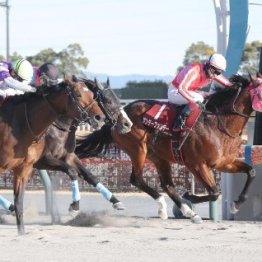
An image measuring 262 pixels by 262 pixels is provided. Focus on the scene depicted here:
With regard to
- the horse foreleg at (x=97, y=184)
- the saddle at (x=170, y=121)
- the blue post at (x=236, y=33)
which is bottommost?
the horse foreleg at (x=97, y=184)

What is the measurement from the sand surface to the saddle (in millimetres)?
1126

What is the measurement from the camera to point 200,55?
81.5 m

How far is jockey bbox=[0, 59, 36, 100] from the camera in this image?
37.1 ft

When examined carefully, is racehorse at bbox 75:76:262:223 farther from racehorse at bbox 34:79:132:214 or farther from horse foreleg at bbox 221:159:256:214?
racehorse at bbox 34:79:132:214

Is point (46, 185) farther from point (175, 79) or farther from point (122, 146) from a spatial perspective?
point (175, 79)

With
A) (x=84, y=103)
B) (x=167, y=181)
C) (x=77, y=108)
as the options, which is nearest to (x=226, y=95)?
(x=167, y=181)

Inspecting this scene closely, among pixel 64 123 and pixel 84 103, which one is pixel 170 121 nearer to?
pixel 64 123

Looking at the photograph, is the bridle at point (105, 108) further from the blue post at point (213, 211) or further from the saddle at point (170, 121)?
the blue post at point (213, 211)

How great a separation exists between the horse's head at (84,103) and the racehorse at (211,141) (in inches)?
84.5

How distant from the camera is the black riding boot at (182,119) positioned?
12578 millimetres

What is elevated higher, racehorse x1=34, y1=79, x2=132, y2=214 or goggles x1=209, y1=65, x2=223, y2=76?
goggles x1=209, y1=65, x2=223, y2=76

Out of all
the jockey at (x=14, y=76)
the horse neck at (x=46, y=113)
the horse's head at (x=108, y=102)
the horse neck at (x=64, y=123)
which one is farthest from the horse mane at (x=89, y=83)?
the jockey at (x=14, y=76)

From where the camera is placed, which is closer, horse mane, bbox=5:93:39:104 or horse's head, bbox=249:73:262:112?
horse mane, bbox=5:93:39:104

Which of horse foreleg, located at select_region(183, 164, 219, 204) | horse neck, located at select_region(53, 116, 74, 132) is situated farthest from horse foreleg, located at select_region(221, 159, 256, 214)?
horse neck, located at select_region(53, 116, 74, 132)
